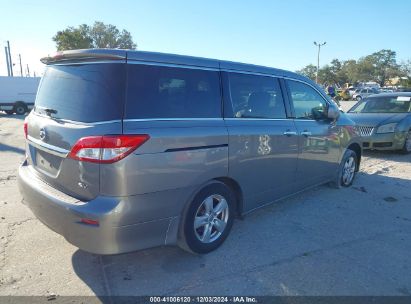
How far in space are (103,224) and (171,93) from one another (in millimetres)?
1243

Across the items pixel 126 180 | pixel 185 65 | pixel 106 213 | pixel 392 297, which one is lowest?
pixel 392 297

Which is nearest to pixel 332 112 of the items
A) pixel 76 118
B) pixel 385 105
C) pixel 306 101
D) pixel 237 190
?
pixel 306 101

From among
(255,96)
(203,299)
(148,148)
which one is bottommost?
(203,299)

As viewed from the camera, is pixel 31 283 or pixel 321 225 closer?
pixel 31 283

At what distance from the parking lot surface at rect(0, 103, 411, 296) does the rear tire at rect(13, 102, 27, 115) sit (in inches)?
846

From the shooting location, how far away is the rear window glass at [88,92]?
8.83 ft

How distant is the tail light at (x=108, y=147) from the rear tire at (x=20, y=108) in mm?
24186

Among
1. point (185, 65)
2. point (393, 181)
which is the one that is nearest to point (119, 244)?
point (185, 65)

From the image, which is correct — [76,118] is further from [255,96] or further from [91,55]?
[255,96]

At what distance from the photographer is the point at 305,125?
4555mm

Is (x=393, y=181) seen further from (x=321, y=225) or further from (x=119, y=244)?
(x=119, y=244)

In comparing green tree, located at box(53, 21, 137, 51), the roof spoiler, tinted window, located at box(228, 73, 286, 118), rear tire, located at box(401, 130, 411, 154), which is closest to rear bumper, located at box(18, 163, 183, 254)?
the roof spoiler

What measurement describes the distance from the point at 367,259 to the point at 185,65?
8.68 ft

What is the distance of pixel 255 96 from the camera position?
3.90 metres
